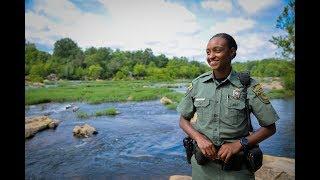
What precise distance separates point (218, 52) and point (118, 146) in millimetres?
6313

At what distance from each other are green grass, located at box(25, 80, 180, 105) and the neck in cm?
535

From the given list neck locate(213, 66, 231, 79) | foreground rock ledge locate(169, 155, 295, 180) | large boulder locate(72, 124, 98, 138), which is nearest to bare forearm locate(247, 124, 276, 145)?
neck locate(213, 66, 231, 79)

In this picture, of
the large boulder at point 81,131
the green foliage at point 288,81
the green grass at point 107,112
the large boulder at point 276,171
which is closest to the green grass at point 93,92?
the green grass at point 107,112

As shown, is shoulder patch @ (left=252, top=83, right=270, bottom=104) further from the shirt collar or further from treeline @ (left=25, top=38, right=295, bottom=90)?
treeline @ (left=25, top=38, right=295, bottom=90)

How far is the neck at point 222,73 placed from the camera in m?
2.05

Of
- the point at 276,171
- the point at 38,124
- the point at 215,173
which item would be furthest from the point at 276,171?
the point at 38,124

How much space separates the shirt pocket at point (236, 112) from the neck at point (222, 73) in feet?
0.60

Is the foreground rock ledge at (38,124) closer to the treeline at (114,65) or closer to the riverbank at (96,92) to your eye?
the riverbank at (96,92)

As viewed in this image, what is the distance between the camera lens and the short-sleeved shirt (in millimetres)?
1896

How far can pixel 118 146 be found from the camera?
312 inches

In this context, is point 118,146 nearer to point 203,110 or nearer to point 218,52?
point 203,110
